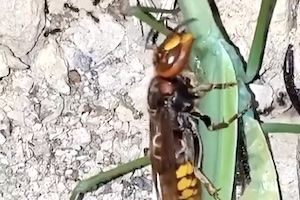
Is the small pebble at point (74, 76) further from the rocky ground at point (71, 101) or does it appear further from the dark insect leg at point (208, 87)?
the dark insect leg at point (208, 87)

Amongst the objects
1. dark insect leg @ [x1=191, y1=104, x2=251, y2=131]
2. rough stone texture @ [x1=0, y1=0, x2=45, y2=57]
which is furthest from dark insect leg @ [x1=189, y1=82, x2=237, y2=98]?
rough stone texture @ [x1=0, y1=0, x2=45, y2=57]

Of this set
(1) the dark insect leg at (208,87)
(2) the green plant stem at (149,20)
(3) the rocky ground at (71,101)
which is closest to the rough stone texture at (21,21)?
(3) the rocky ground at (71,101)

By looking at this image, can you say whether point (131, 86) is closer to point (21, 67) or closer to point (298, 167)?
point (21, 67)

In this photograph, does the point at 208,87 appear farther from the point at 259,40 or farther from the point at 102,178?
the point at 102,178

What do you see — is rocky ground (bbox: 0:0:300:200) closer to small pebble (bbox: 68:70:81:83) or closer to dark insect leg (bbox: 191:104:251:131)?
small pebble (bbox: 68:70:81:83)

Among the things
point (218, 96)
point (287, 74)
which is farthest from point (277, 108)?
point (218, 96)

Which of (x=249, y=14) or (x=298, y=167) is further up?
(x=249, y=14)
